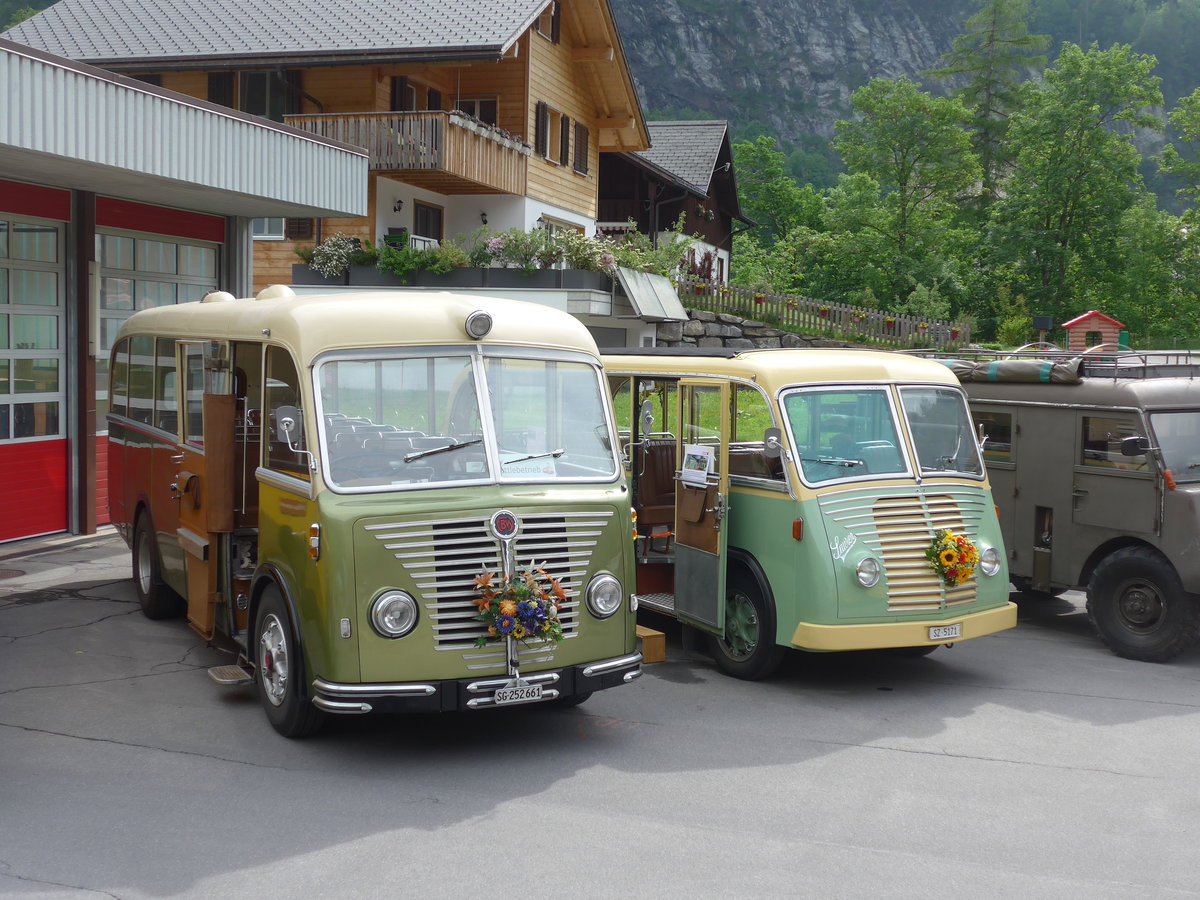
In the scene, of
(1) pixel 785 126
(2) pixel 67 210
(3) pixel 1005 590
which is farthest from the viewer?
(1) pixel 785 126

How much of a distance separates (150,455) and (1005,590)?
6.69 metres

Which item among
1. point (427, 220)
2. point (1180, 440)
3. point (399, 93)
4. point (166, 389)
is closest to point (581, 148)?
point (427, 220)

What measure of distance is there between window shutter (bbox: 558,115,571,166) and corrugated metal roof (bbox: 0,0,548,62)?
4.73 m

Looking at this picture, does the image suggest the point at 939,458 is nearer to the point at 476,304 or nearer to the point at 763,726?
the point at 763,726

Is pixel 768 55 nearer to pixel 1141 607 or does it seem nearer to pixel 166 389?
pixel 1141 607

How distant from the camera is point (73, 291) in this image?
13.7 metres

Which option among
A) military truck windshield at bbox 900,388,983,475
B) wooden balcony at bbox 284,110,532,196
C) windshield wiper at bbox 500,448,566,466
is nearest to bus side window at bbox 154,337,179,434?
windshield wiper at bbox 500,448,566,466

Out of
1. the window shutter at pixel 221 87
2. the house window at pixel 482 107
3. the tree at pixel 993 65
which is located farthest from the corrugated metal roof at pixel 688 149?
the window shutter at pixel 221 87

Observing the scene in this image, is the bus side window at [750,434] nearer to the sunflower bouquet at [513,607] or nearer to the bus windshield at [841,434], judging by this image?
the bus windshield at [841,434]

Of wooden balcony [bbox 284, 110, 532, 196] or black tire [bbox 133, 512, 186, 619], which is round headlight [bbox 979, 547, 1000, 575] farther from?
wooden balcony [bbox 284, 110, 532, 196]

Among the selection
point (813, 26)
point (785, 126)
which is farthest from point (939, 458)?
point (813, 26)

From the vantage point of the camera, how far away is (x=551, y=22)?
3109 centimetres

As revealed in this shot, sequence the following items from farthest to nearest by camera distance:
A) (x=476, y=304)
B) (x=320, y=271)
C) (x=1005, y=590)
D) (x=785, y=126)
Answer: (x=785, y=126)
(x=320, y=271)
(x=1005, y=590)
(x=476, y=304)

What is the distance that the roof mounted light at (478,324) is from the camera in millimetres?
7277
